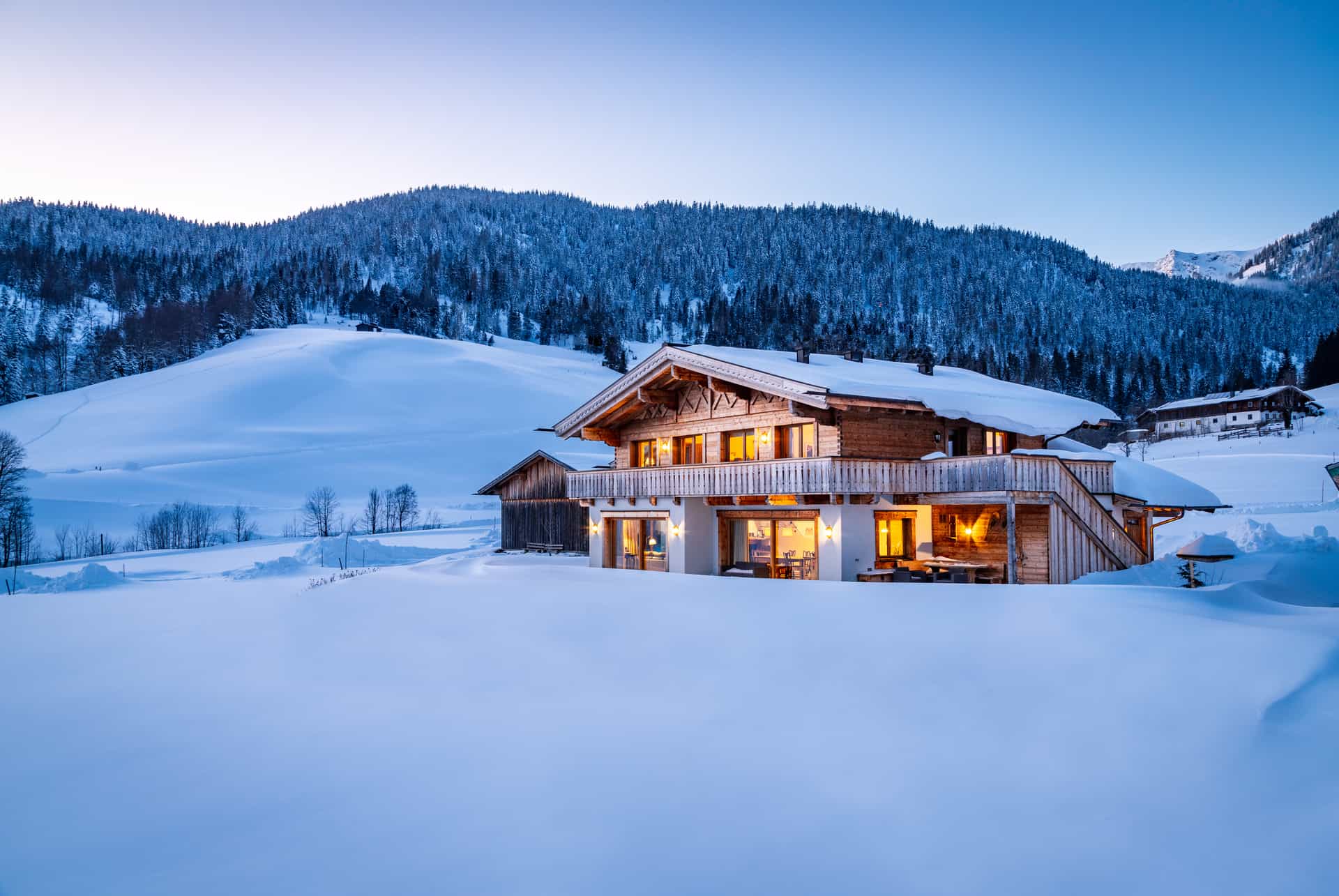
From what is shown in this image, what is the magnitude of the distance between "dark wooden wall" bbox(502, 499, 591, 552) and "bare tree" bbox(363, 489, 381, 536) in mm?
15566

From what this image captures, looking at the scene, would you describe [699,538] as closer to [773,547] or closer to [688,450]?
[773,547]

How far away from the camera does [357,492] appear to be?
202 feet

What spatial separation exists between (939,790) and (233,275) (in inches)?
6909

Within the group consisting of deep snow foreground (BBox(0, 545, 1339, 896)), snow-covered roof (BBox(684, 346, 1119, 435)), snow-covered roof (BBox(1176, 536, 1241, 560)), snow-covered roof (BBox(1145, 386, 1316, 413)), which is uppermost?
snow-covered roof (BBox(1145, 386, 1316, 413))

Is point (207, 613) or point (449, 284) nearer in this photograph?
point (207, 613)

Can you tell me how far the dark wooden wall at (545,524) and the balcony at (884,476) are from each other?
9.35 meters

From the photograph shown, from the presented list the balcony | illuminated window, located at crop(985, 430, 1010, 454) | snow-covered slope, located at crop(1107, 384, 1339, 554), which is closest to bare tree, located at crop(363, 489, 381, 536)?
the balcony

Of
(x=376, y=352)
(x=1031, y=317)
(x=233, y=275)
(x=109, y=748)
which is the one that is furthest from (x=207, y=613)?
(x=1031, y=317)

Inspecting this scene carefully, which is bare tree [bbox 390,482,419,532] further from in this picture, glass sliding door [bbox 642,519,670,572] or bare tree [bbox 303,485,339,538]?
glass sliding door [bbox 642,519,670,572]

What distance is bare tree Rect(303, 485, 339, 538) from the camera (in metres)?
50.2

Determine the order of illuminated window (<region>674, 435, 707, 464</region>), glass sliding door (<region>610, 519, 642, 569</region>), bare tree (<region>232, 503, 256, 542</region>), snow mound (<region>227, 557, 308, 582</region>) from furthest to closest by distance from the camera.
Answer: bare tree (<region>232, 503, 256, 542</region>), snow mound (<region>227, 557, 308, 582</region>), glass sliding door (<region>610, 519, 642, 569</region>), illuminated window (<region>674, 435, 707, 464</region>)

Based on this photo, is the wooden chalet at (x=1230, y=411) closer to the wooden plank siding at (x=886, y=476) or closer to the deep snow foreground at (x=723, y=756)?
the wooden plank siding at (x=886, y=476)

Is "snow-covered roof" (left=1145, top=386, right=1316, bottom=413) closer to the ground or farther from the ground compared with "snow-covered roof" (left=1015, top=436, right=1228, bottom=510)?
farther from the ground

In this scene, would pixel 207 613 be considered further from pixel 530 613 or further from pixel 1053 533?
pixel 1053 533
